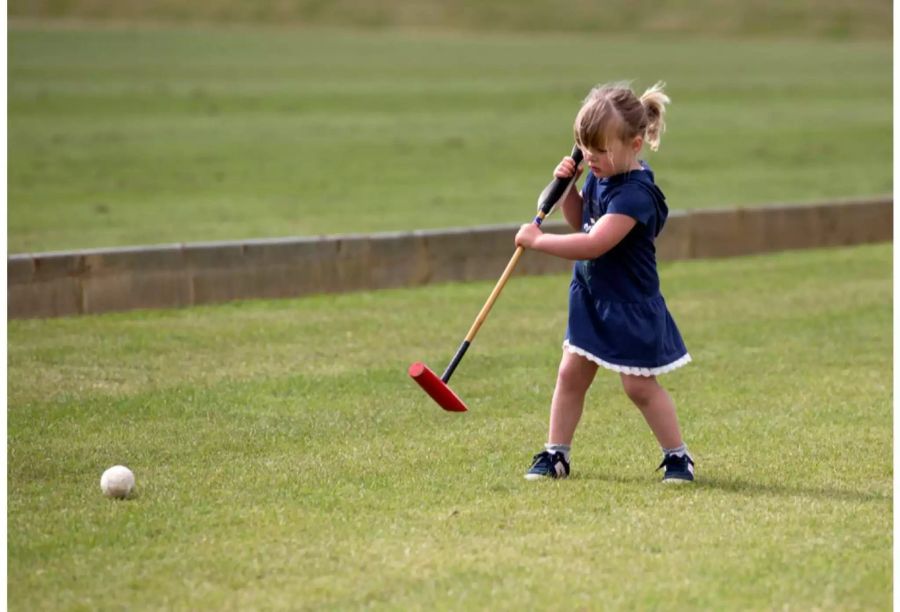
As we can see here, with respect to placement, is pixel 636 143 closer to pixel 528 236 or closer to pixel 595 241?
pixel 595 241

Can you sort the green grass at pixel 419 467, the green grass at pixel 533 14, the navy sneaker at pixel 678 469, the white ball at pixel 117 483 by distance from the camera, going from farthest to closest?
the green grass at pixel 533 14
the navy sneaker at pixel 678 469
the white ball at pixel 117 483
the green grass at pixel 419 467

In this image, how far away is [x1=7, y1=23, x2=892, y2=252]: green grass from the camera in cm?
1504

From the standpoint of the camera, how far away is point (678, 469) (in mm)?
5949

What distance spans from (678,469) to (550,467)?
449mm

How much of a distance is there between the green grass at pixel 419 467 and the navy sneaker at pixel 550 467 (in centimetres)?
11

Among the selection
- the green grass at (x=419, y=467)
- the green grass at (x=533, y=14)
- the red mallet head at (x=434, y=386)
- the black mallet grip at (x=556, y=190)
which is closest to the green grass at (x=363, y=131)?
the green grass at (x=419, y=467)

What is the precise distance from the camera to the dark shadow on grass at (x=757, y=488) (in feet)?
18.9

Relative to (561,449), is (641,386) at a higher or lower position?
higher

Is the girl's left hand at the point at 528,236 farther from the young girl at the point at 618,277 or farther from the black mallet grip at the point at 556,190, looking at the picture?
the black mallet grip at the point at 556,190

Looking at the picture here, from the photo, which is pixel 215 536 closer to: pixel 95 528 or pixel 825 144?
pixel 95 528

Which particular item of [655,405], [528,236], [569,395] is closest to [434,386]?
[569,395]

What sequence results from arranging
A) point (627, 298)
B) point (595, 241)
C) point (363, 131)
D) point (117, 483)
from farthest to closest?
point (363, 131) < point (627, 298) < point (595, 241) < point (117, 483)

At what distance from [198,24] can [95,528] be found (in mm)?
44522

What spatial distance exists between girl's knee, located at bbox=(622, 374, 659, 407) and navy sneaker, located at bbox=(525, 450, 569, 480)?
34 centimetres
